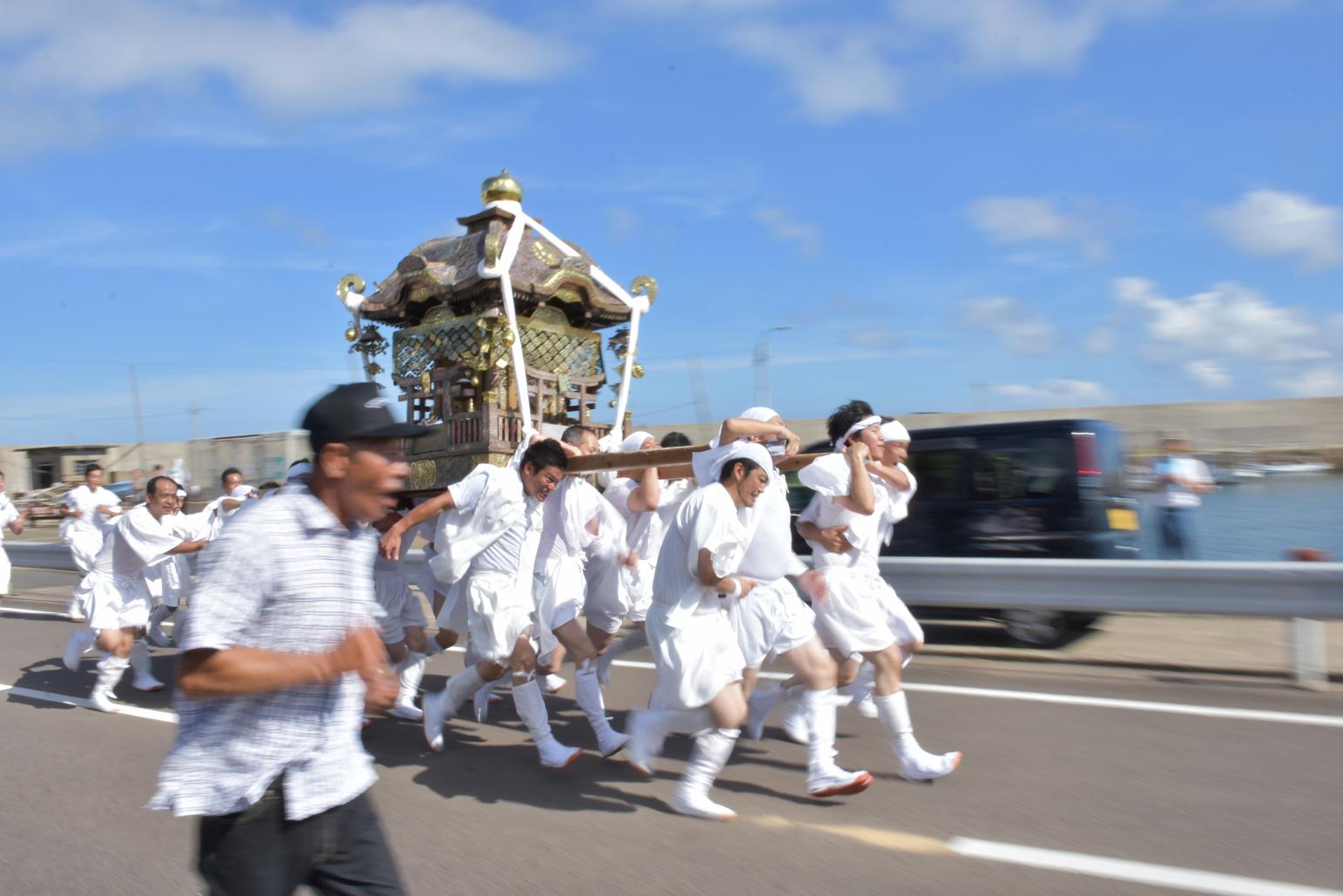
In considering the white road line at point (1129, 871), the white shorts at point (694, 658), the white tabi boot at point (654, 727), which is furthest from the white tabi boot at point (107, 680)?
the white road line at point (1129, 871)

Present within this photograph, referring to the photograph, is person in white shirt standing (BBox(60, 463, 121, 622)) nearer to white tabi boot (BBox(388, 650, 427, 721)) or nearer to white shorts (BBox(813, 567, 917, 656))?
white tabi boot (BBox(388, 650, 427, 721))

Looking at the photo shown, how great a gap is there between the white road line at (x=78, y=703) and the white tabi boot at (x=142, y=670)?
1.45 feet

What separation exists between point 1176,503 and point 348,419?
30.9ft

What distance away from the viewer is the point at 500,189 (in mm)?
9703

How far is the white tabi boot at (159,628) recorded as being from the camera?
31.0ft

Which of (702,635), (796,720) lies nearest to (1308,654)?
(796,720)

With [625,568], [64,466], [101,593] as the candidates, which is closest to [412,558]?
[101,593]

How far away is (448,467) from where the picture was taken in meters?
9.22

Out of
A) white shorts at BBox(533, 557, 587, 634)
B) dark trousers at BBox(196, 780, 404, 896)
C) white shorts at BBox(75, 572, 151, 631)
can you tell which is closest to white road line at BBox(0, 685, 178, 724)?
white shorts at BBox(75, 572, 151, 631)

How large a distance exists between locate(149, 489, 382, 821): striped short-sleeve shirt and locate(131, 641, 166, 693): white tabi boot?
6352 millimetres

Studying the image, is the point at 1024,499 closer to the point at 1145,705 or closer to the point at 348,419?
the point at 1145,705

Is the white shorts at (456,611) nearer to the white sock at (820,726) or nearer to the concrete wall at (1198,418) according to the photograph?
the white sock at (820,726)

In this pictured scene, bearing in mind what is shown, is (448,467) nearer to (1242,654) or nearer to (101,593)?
(101,593)

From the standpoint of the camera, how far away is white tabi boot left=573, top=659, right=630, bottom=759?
5.55 meters
